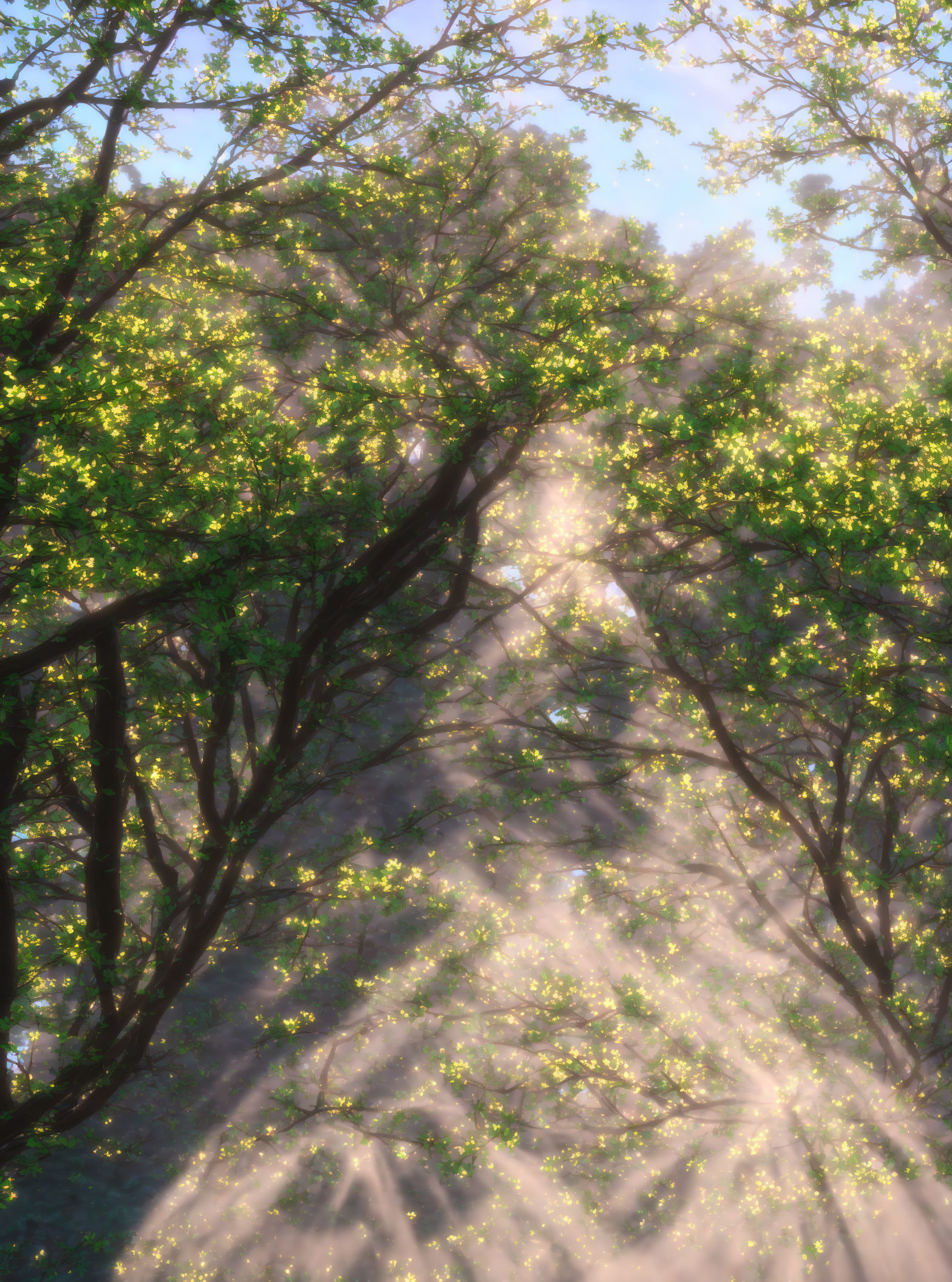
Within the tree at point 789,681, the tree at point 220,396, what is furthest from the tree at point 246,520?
the tree at point 789,681

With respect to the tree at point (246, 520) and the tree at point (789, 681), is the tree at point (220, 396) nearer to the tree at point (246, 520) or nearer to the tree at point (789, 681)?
the tree at point (246, 520)

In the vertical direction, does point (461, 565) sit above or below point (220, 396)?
below

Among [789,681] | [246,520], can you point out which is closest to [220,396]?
[246,520]

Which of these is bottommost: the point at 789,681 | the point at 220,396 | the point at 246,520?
the point at 789,681

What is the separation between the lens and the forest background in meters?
5.88

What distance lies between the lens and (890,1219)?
17328mm

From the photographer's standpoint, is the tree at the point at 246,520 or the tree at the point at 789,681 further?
the tree at the point at 789,681

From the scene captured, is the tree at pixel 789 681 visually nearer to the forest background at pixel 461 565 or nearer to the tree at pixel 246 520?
the forest background at pixel 461 565

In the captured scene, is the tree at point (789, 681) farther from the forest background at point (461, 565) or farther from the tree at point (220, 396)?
the tree at point (220, 396)

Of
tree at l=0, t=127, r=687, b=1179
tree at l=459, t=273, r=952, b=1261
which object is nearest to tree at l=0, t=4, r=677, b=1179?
tree at l=0, t=127, r=687, b=1179

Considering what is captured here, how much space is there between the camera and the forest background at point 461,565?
5883mm

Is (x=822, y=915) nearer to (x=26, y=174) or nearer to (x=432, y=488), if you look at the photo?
(x=432, y=488)

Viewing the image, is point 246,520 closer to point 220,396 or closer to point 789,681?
point 220,396

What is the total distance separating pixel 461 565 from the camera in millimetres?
8500
